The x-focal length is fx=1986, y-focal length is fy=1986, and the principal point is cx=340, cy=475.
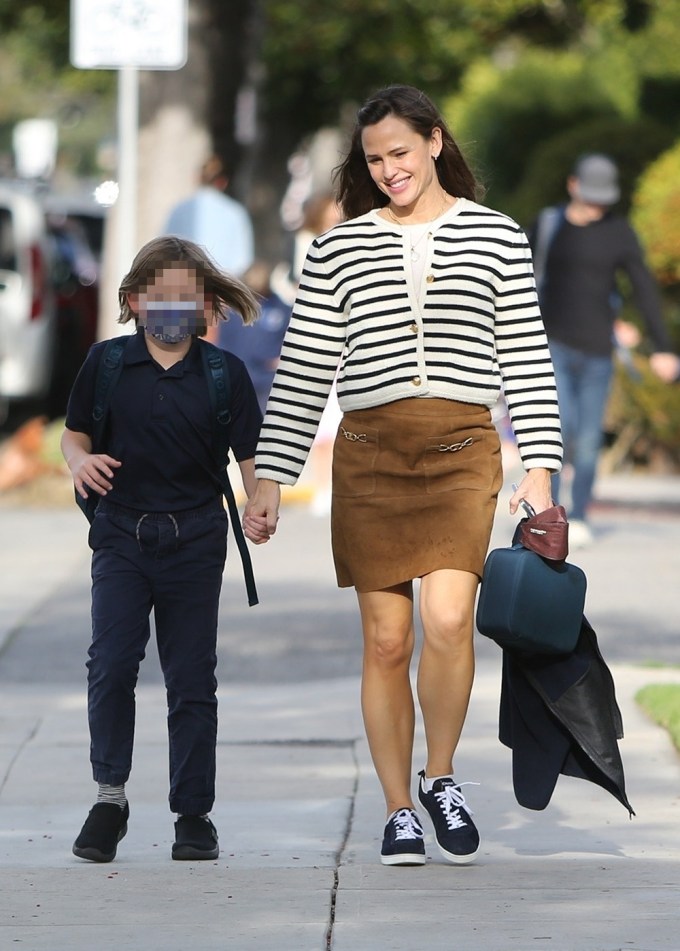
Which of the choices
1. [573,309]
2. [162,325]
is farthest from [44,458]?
[162,325]

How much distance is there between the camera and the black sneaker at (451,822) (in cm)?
446

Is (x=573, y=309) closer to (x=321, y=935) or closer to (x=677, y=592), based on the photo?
(x=677, y=592)

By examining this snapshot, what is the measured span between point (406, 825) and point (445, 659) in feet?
1.26

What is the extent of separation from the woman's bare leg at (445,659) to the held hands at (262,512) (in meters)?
0.38

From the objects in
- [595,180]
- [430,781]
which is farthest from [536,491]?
[595,180]

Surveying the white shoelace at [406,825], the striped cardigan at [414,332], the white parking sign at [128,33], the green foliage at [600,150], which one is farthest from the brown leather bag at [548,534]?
the green foliage at [600,150]

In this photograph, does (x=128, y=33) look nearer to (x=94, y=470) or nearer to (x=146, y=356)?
(x=146, y=356)

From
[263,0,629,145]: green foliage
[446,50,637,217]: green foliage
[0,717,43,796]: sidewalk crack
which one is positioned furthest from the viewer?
[263,0,629,145]: green foliage

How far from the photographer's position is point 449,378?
4477mm

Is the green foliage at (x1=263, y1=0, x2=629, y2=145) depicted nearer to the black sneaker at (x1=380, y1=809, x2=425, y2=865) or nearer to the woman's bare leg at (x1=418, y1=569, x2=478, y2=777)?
the woman's bare leg at (x1=418, y1=569, x2=478, y2=777)

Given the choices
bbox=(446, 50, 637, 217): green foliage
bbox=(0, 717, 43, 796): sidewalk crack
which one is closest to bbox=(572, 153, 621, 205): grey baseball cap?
bbox=(0, 717, 43, 796): sidewalk crack

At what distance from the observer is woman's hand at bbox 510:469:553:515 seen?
4.47 meters

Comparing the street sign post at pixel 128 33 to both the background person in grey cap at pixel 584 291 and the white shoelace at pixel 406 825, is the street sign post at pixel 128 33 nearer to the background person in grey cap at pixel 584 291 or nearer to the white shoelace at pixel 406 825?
the background person in grey cap at pixel 584 291

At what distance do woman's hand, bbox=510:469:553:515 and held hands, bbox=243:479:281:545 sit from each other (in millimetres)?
547
